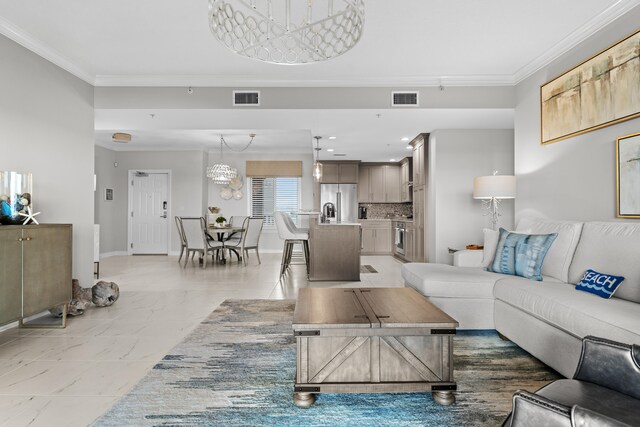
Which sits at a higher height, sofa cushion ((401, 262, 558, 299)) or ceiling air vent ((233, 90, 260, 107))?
ceiling air vent ((233, 90, 260, 107))

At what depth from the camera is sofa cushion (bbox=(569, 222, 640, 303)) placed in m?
2.35

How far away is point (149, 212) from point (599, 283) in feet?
29.8

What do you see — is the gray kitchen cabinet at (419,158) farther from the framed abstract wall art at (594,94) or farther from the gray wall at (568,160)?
the framed abstract wall art at (594,94)

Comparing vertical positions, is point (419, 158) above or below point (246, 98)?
below

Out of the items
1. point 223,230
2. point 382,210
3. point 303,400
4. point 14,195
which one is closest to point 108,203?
point 223,230

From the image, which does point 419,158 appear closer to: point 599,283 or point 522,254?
point 522,254

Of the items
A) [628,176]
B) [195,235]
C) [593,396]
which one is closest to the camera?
[593,396]

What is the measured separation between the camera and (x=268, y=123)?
5.33 metres

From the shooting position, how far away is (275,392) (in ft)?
6.69

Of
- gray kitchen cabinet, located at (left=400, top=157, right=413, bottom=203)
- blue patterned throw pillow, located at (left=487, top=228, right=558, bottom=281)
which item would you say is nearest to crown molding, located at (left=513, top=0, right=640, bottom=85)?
blue patterned throw pillow, located at (left=487, top=228, right=558, bottom=281)

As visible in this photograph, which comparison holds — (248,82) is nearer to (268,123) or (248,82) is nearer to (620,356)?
(268,123)

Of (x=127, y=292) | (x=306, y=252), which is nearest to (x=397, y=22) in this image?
(x=306, y=252)

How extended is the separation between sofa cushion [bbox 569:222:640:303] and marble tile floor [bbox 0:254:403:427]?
2694 mm

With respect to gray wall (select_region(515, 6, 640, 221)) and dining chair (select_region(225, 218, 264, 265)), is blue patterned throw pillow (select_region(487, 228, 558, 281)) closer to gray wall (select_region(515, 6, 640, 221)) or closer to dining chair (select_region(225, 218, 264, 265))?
gray wall (select_region(515, 6, 640, 221))
